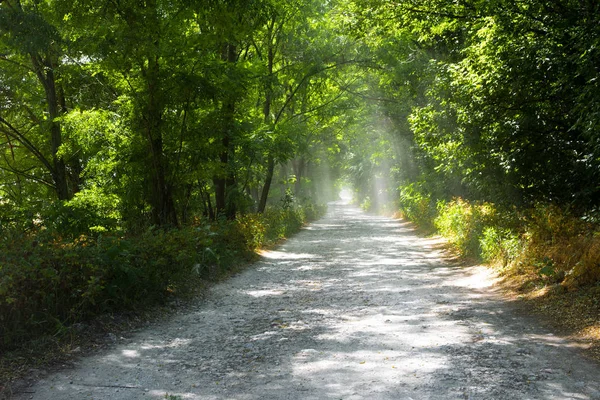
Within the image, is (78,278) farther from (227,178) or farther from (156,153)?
(227,178)

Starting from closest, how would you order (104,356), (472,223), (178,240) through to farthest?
(104,356)
(178,240)
(472,223)

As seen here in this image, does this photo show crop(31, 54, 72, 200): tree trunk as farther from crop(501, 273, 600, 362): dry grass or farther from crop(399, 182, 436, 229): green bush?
crop(399, 182, 436, 229): green bush

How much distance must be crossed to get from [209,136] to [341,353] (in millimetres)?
7982

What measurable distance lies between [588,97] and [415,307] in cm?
388

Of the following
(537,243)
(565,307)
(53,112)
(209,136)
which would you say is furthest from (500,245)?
(53,112)

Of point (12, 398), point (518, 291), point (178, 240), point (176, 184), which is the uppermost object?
point (176, 184)

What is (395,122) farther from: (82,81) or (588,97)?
(588,97)

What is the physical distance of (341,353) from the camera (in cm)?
562

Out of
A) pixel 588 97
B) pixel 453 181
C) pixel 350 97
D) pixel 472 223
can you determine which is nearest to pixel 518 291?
pixel 588 97

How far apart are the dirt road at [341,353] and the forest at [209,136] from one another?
1.14m

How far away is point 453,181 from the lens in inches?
793

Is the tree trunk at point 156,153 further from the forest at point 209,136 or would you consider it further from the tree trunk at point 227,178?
the tree trunk at point 227,178

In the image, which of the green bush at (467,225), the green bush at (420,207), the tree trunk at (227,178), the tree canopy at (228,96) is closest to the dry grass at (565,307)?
the tree canopy at (228,96)

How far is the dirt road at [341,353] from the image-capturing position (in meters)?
4.55
